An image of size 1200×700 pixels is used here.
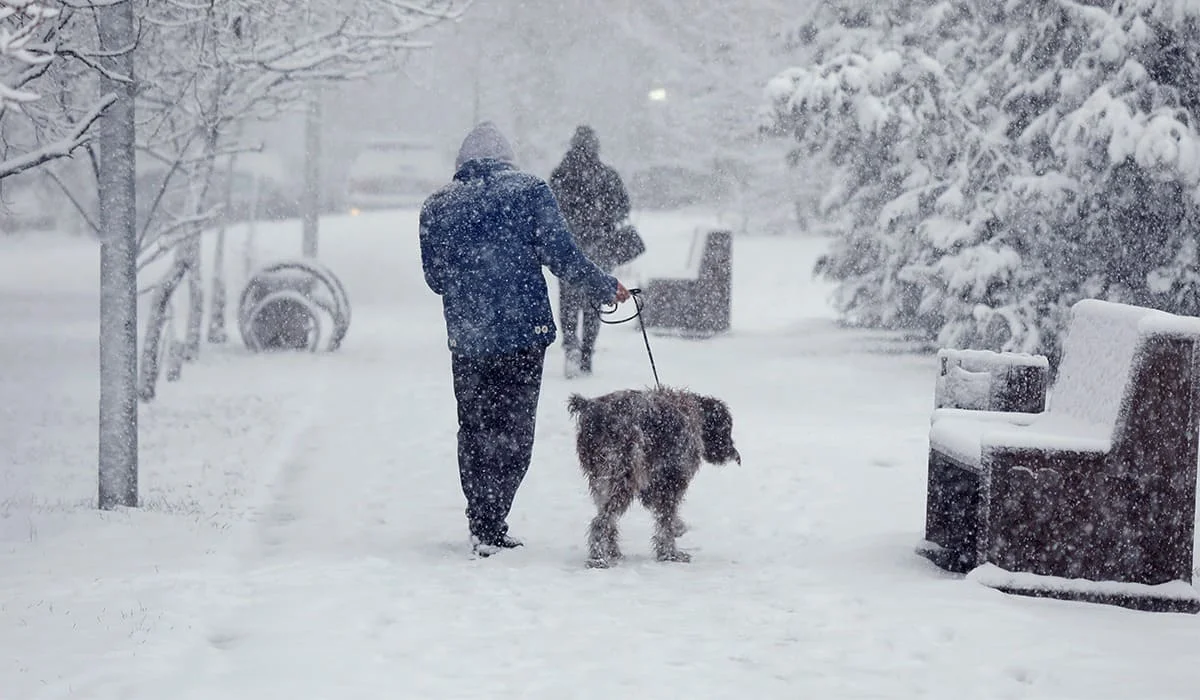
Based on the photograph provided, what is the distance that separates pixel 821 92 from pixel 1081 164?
Result: 2612 millimetres

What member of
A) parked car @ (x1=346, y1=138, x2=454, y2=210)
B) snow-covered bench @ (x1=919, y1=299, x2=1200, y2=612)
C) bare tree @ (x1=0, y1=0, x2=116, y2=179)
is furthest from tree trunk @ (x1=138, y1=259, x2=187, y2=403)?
parked car @ (x1=346, y1=138, x2=454, y2=210)

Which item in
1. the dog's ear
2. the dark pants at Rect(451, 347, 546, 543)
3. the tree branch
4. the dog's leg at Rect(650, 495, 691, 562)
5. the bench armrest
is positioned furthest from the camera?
the dog's ear

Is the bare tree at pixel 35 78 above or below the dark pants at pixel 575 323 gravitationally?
above

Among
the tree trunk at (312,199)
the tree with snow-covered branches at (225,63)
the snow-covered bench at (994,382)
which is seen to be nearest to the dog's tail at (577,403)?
the snow-covered bench at (994,382)

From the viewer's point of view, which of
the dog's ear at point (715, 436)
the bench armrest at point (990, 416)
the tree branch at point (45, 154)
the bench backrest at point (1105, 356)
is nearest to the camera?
the bench backrest at point (1105, 356)

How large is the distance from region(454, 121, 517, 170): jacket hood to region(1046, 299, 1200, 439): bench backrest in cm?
263

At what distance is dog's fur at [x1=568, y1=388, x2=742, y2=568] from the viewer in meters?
5.81

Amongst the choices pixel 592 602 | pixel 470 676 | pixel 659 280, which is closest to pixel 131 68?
pixel 592 602

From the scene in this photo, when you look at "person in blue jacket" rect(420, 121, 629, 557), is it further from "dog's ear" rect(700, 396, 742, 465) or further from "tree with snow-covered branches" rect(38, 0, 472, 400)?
"tree with snow-covered branches" rect(38, 0, 472, 400)

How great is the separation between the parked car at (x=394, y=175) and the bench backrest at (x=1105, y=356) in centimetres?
3356

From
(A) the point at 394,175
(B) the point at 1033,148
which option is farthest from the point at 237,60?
(A) the point at 394,175

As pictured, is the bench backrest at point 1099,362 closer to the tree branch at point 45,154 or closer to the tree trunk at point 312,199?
the tree branch at point 45,154

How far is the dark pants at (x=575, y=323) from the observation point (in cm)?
1258

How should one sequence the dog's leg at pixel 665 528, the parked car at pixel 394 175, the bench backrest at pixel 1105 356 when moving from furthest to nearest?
the parked car at pixel 394 175 < the dog's leg at pixel 665 528 < the bench backrest at pixel 1105 356
